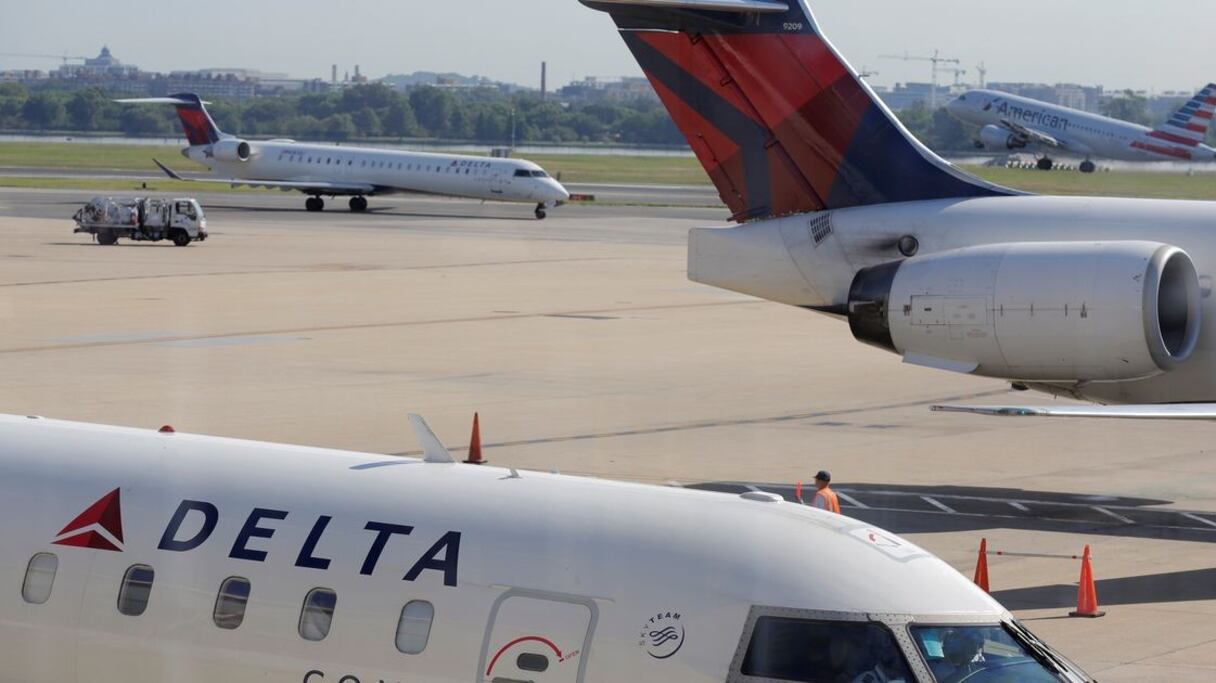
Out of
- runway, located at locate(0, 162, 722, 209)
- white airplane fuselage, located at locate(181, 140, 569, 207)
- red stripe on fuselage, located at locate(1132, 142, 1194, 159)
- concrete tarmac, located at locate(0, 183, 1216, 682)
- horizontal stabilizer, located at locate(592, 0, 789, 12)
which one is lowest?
runway, located at locate(0, 162, 722, 209)

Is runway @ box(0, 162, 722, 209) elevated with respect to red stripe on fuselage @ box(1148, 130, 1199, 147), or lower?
lower

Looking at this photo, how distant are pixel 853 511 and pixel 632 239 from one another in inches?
2038

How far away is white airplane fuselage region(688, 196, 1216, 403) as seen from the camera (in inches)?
810

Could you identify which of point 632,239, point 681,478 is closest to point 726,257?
point 681,478

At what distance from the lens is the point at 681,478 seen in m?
23.1

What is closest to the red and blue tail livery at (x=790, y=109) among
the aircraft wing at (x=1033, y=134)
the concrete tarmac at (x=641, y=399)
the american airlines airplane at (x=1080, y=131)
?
the concrete tarmac at (x=641, y=399)

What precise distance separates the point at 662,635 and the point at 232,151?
84.6 metres

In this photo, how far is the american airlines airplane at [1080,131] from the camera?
374 ft

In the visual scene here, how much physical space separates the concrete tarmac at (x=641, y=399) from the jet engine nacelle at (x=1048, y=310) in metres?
1.96

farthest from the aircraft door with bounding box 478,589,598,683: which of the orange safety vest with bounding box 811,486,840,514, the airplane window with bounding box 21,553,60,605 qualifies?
the orange safety vest with bounding box 811,486,840,514

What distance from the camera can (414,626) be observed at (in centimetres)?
977

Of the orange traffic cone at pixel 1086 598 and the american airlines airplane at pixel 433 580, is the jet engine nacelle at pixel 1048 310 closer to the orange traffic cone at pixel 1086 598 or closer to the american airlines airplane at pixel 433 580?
the orange traffic cone at pixel 1086 598

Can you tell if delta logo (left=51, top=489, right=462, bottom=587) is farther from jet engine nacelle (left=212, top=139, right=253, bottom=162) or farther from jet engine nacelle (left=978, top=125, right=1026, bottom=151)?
jet engine nacelle (left=978, top=125, right=1026, bottom=151)

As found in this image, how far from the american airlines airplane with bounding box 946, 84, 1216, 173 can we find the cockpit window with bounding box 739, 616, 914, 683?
108549mm
